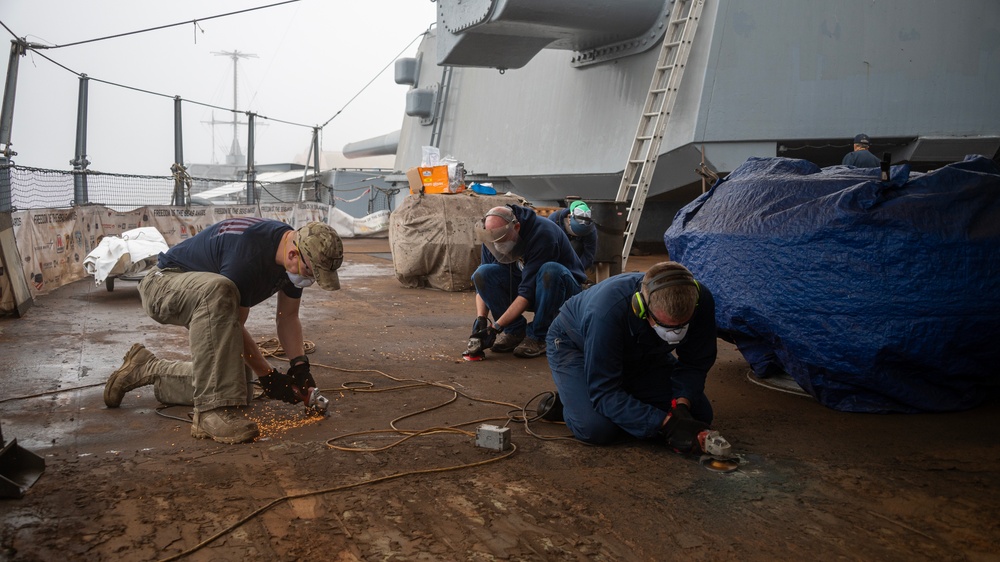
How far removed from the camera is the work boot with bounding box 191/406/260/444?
3666 mm

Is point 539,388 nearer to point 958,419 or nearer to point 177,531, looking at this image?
point 958,419

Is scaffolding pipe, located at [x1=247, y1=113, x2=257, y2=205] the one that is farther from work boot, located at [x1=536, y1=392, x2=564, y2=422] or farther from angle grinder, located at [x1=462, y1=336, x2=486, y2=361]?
work boot, located at [x1=536, y1=392, x2=564, y2=422]

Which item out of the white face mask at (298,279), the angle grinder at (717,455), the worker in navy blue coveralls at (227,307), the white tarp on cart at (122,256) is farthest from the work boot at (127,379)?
the white tarp on cart at (122,256)

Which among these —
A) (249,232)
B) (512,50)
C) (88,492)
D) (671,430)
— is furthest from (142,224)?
(671,430)

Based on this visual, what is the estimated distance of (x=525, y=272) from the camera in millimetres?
5715

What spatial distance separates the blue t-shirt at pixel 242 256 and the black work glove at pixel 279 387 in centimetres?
44

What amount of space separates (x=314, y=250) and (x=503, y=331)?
2477mm

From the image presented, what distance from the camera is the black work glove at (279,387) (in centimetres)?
420

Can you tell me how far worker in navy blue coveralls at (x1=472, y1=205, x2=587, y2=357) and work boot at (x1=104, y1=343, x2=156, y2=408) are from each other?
230 cm

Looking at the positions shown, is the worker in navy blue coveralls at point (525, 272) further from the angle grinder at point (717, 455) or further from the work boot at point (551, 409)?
the angle grinder at point (717, 455)

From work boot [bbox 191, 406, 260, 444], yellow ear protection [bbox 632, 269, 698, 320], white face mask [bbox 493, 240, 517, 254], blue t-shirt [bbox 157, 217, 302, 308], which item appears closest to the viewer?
yellow ear protection [bbox 632, 269, 698, 320]

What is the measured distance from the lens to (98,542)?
2562mm

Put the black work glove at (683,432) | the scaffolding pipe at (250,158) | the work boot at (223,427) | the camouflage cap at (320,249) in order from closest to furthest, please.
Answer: the black work glove at (683,432), the work boot at (223,427), the camouflage cap at (320,249), the scaffolding pipe at (250,158)

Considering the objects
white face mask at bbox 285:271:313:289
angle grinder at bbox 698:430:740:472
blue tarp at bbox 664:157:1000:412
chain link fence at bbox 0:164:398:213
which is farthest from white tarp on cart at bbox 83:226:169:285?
angle grinder at bbox 698:430:740:472
